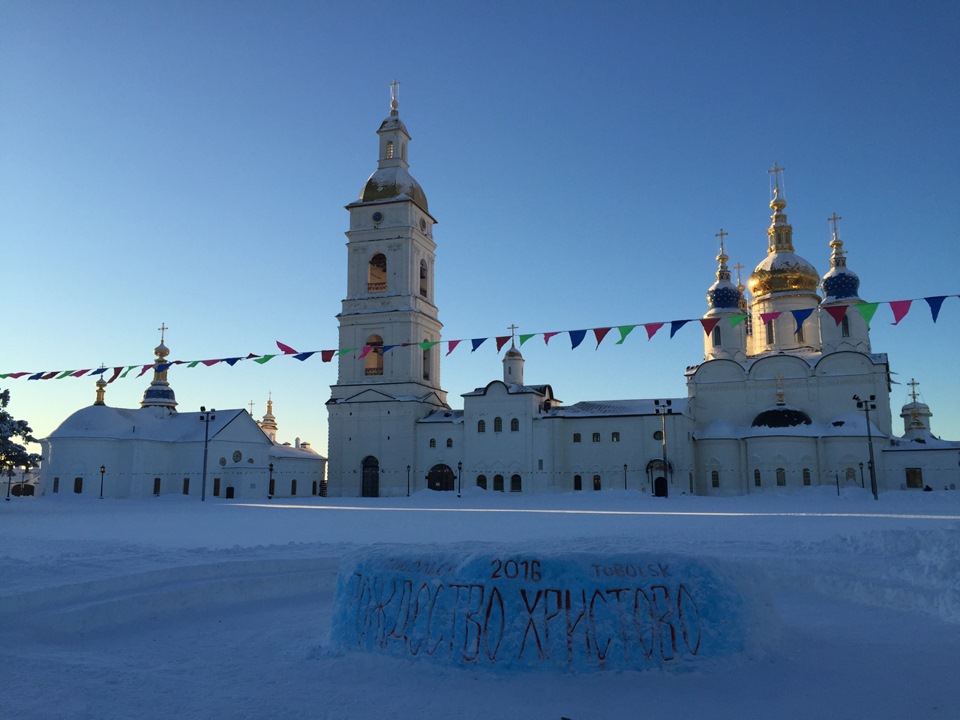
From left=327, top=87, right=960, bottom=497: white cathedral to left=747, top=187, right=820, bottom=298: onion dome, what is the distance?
10 cm

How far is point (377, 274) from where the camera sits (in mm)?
54625

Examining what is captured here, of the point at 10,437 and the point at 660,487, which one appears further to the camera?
the point at 660,487

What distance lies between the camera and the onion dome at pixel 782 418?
156ft

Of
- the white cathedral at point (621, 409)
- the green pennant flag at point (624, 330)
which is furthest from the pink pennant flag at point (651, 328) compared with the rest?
the white cathedral at point (621, 409)

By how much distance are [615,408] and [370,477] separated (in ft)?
54.3

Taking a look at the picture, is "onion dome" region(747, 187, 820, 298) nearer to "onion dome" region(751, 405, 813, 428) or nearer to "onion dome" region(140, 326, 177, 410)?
"onion dome" region(751, 405, 813, 428)

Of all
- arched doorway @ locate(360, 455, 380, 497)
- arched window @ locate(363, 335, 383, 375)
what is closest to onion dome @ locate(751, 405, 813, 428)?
arched doorway @ locate(360, 455, 380, 497)

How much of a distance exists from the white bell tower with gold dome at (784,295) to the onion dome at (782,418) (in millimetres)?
5894

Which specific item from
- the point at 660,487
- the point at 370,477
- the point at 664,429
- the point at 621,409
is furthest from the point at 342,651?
the point at 370,477

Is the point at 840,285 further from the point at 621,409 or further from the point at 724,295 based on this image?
the point at 621,409

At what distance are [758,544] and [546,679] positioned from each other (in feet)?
31.9

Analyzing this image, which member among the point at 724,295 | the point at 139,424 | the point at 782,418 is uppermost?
the point at 724,295

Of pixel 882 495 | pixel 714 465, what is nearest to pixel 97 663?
pixel 882 495

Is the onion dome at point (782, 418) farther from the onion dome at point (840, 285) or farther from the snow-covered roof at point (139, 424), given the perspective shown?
the snow-covered roof at point (139, 424)
